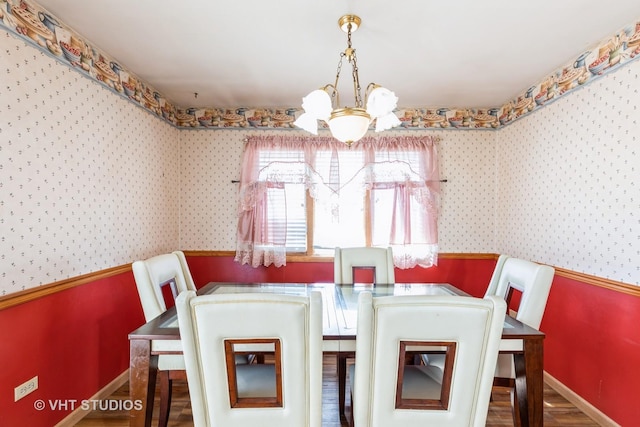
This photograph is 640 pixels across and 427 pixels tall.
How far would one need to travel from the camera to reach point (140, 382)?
4.59ft

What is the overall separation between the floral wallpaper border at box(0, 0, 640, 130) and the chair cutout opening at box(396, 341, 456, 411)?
2.16 m

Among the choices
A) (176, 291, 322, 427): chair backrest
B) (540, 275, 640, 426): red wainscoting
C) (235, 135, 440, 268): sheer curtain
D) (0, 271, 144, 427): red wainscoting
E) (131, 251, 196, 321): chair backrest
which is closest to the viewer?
(176, 291, 322, 427): chair backrest

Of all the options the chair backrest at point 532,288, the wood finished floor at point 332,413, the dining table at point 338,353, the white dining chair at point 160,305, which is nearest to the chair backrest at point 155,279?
the white dining chair at point 160,305

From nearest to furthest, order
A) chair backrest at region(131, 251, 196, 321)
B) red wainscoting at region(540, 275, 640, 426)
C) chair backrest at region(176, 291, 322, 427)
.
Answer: chair backrest at region(176, 291, 322, 427) < chair backrest at region(131, 251, 196, 321) < red wainscoting at region(540, 275, 640, 426)

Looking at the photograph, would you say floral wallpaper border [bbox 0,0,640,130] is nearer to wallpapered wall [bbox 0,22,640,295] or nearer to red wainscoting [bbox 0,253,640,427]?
wallpapered wall [bbox 0,22,640,295]

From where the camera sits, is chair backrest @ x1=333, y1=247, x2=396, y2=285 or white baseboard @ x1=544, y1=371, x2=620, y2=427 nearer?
white baseboard @ x1=544, y1=371, x2=620, y2=427

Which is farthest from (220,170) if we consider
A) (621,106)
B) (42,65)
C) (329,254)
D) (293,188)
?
(621,106)

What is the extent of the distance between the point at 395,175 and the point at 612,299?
1.92 meters

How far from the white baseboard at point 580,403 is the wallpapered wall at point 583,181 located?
883 mm

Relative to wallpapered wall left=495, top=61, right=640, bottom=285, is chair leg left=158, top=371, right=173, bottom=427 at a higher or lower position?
lower

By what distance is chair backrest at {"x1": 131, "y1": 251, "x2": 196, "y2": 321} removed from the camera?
1703 millimetres

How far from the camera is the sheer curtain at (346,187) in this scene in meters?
3.28

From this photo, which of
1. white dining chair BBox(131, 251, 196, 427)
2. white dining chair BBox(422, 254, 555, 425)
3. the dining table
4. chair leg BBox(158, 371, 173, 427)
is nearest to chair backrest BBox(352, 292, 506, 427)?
the dining table

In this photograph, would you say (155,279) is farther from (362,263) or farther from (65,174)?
(362,263)
